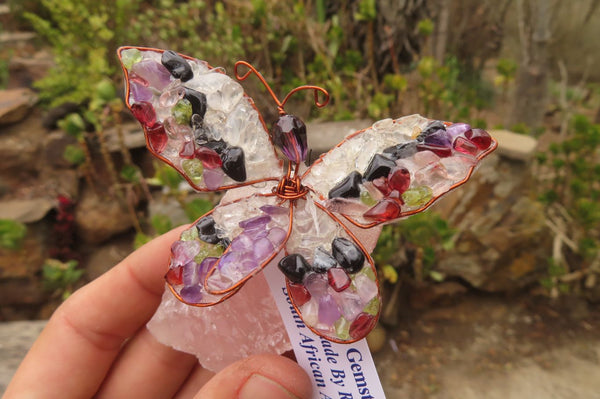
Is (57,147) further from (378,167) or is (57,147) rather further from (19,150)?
(378,167)

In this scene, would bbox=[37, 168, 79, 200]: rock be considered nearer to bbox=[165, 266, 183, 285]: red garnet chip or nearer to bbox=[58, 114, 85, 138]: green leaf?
bbox=[58, 114, 85, 138]: green leaf

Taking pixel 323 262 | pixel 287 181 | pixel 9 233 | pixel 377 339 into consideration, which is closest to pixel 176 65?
pixel 287 181

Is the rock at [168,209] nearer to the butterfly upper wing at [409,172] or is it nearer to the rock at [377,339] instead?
the rock at [377,339]

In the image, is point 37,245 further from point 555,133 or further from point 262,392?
point 555,133

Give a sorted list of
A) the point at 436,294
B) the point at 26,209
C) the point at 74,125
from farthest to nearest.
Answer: the point at 26,209, the point at 74,125, the point at 436,294

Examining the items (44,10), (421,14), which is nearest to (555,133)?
(421,14)

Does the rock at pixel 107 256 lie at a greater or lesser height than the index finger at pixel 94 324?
lesser

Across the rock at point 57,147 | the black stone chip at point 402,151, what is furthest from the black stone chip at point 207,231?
the rock at point 57,147
